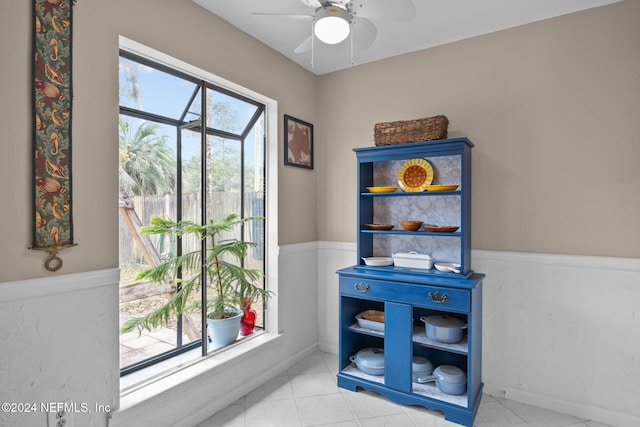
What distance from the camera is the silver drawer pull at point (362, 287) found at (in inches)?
98.5

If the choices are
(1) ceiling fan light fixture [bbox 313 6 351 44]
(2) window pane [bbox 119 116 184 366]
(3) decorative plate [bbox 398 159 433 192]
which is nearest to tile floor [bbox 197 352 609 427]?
(2) window pane [bbox 119 116 184 366]

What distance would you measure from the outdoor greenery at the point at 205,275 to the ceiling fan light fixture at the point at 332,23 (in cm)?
138

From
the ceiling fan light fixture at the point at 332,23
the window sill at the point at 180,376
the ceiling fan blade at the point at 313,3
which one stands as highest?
the ceiling fan blade at the point at 313,3

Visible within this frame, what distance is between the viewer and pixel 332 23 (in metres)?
1.58

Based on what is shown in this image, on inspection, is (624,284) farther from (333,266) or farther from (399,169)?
(333,266)

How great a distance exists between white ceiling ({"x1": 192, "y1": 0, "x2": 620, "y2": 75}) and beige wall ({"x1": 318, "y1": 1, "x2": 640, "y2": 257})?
0.09 metres

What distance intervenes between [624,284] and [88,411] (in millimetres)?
3065

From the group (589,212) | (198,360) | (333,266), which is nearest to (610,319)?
(589,212)

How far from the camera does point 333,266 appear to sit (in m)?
3.23

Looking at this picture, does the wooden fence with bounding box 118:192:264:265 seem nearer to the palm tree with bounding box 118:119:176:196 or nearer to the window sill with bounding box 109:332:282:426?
the palm tree with bounding box 118:119:176:196

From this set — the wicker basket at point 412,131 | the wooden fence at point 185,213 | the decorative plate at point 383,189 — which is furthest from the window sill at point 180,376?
the wicker basket at point 412,131

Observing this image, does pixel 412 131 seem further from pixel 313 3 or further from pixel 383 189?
pixel 313 3

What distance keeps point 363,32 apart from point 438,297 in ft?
5.50

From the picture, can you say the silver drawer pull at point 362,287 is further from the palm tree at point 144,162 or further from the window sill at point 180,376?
the palm tree at point 144,162
